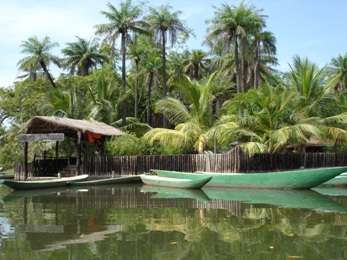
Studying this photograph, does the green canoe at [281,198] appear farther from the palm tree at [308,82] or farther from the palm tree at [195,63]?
the palm tree at [195,63]

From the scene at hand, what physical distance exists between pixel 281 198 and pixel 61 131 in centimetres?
1444

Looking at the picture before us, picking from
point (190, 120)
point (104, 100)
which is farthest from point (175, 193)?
point (104, 100)

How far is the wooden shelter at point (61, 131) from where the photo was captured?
87.8ft

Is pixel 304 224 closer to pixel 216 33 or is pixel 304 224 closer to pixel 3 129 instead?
pixel 216 33

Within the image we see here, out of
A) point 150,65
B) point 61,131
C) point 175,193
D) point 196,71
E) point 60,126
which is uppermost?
point 196,71

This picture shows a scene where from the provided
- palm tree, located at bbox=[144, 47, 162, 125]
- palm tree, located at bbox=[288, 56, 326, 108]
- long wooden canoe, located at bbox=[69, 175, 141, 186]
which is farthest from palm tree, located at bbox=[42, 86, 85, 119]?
palm tree, located at bbox=[288, 56, 326, 108]

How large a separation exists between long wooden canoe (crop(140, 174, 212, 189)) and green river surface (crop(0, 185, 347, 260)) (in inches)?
67.3

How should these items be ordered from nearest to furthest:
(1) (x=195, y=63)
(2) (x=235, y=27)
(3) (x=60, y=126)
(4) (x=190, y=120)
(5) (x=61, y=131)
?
1. (3) (x=60, y=126)
2. (5) (x=61, y=131)
3. (4) (x=190, y=120)
4. (2) (x=235, y=27)
5. (1) (x=195, y=63)

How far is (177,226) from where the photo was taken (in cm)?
1185

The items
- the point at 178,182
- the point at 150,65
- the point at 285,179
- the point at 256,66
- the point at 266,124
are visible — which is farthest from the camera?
the point at 256,66

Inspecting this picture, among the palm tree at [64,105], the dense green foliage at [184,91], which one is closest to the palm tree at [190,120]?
the dense green foliage at [184,91]

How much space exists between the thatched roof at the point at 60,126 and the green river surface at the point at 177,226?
23.9ft

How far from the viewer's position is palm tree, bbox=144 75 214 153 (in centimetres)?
2809

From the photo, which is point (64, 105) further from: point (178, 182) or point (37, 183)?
point (178, 182)
